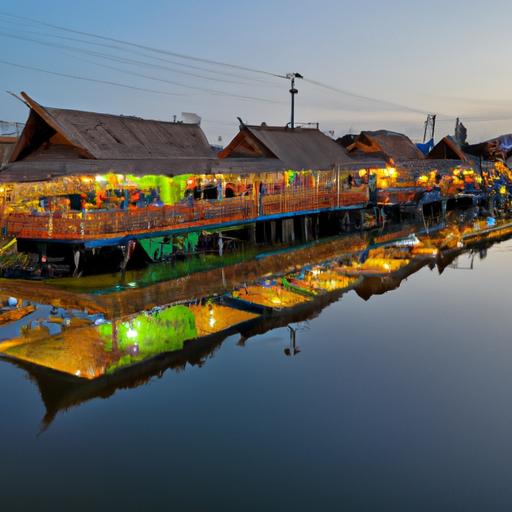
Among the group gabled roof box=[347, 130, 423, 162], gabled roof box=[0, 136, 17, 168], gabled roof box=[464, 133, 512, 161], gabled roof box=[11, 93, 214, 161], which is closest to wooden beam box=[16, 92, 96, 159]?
gabled roof box=[11, 93, 214, 161]

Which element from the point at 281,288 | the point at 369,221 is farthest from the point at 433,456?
the point at 369,221

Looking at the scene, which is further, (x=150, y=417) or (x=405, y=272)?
(x=405, y=272)

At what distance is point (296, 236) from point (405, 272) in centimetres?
961

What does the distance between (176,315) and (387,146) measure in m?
33.6

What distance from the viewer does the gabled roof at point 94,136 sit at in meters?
22.2

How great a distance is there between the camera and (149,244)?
21625 millimetres

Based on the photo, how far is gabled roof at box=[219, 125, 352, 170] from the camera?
30125mm

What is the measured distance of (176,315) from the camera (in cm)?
1514

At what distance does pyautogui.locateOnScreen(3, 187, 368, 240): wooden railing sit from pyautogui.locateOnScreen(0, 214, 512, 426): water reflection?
1895 millimetres

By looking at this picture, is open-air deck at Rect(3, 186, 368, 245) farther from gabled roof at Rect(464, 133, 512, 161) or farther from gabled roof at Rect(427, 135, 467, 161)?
gabled roof at Rect(464, 133, 512, 161)

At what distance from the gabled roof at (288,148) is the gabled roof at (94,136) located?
4.84 metres

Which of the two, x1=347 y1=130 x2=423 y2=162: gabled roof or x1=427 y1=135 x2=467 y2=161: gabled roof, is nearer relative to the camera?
x1=347 y1=130 x2=423 y2=162: gabled roof

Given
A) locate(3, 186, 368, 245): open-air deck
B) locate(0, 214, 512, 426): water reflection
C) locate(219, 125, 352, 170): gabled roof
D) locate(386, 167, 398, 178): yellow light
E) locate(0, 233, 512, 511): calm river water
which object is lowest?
locate(0, 233, 512, 511): calm river water

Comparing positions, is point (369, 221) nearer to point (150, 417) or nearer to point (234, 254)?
point (234, 254)
